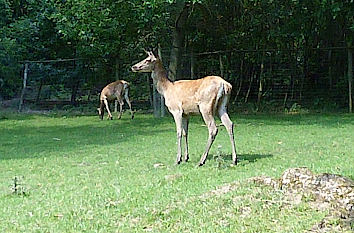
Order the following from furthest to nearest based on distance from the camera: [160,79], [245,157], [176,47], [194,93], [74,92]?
[74,92] < [176,47] < [160,79] < [245,157] < [194,93]

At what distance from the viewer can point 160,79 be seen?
8844mm

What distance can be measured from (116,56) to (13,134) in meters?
7.80

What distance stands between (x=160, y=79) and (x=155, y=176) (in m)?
2.30

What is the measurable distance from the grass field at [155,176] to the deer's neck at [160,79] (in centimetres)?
104

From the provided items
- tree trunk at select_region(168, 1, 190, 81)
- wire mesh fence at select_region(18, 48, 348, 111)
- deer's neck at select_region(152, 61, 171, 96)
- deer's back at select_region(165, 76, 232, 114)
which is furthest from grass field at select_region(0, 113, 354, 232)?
wire mesh fence at select_region(18, 48, 348, 111)

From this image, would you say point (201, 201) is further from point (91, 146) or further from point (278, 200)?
point (91, 146)

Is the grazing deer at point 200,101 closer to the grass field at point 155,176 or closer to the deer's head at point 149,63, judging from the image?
the grass field at point 155,176

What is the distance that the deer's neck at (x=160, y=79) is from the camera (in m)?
8.71

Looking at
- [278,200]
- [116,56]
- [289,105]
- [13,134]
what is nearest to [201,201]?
[278,200]

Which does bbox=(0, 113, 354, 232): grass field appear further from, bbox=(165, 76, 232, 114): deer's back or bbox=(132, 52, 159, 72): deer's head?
bbox=(132, 52, 159, 72): deer's head

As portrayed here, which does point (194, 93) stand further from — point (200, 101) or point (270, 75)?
point (270, 75)

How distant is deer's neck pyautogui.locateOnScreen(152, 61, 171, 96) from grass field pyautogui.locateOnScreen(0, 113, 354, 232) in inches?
40.8

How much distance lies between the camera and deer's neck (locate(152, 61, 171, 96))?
8711 mm

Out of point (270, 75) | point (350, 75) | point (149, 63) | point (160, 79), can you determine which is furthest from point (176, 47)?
point (160, 79)
